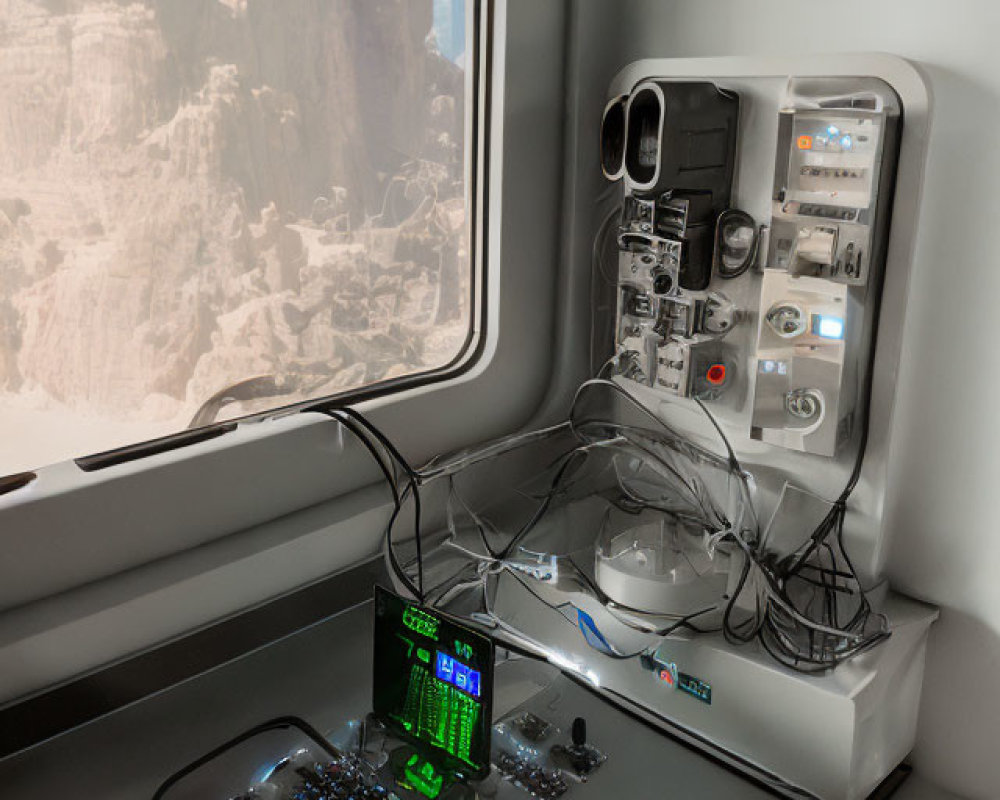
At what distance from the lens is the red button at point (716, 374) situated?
1.29 m

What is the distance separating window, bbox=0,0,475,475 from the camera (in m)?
1.00

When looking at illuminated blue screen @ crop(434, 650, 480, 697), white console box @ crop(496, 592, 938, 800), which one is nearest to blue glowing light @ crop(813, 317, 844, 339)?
white console box @ crop(496, 592, 938, 800)

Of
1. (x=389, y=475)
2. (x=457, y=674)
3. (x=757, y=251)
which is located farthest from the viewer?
(x=389, y=475)

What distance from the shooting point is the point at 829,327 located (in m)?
1.15

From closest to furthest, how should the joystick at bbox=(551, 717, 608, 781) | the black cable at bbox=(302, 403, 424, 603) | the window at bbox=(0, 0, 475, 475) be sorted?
the window at bbox=(0, 0, 475, 475)
the joystick at bbox=(551, 717, 608, 781)
the black cable at bbox=(302, 403, 424, 603)

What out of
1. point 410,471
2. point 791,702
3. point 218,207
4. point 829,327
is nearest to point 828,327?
point 829,327

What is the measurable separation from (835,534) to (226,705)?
0.86 meters

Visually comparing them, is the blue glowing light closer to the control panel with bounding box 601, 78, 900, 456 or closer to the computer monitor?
the control panel with bounding box 601, 78, 900, 456

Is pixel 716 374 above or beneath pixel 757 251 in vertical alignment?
beneath

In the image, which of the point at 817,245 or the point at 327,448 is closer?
the point at 817,245

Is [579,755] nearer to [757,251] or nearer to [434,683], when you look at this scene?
[434,683]

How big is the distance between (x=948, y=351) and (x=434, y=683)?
77cm

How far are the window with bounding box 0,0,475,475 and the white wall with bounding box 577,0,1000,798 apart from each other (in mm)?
464

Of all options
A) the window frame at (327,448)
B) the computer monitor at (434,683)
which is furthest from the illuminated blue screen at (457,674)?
the window frame at (327,448)
